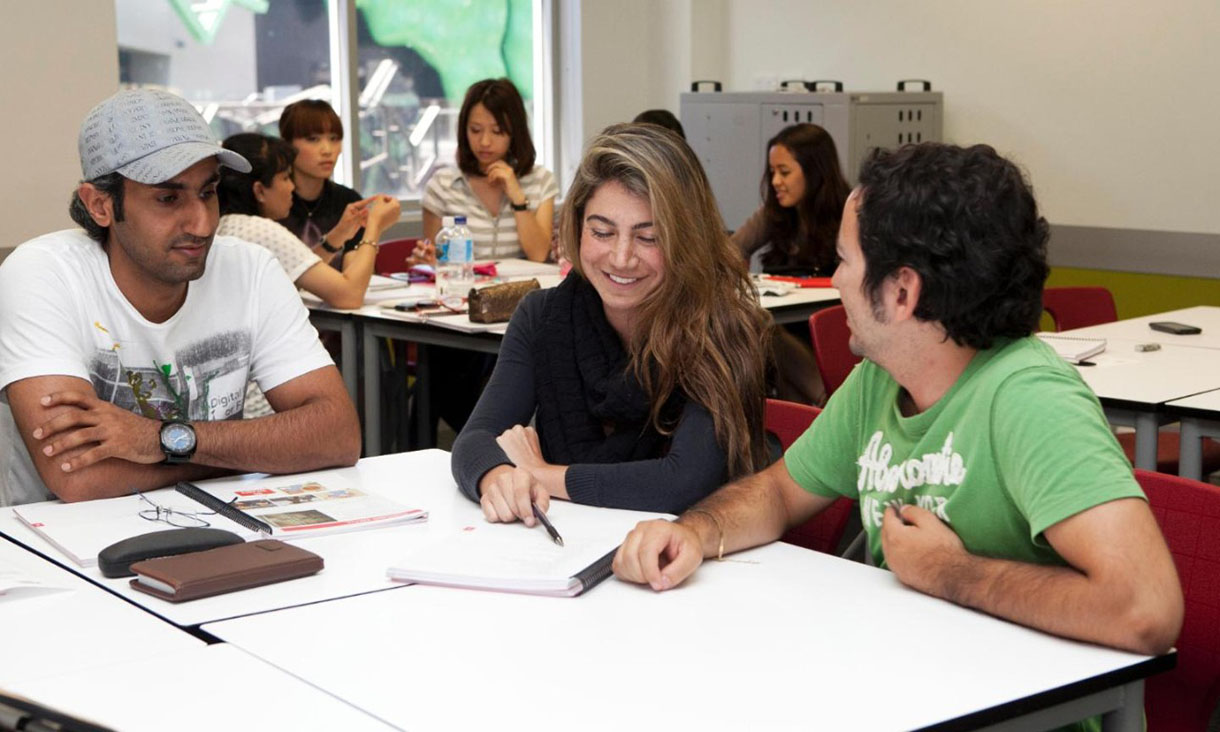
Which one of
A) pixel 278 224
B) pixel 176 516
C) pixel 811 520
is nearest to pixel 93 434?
pixel 176 516

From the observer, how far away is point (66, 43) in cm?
521

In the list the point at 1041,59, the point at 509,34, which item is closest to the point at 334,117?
the point at 509,34

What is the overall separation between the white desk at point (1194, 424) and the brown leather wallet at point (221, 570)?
202cm

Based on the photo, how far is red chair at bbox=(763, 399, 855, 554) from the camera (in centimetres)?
238

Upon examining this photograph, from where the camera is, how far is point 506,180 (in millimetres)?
5828

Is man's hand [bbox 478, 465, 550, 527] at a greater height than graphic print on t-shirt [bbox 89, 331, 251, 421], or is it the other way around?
graphic print on t-shirt [bbox 89, 331, 251, 421]

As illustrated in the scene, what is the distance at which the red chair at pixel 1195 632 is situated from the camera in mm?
1848

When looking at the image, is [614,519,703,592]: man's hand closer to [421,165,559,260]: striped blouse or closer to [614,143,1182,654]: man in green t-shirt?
[614,143,1182,654]: man in green t-shirt

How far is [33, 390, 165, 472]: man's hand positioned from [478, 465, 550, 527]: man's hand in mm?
588

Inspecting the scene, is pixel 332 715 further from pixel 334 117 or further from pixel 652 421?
pixel 334 117

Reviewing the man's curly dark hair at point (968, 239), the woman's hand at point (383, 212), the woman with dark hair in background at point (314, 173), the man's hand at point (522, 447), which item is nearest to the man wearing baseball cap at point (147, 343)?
the man's hand at point (522, 447)

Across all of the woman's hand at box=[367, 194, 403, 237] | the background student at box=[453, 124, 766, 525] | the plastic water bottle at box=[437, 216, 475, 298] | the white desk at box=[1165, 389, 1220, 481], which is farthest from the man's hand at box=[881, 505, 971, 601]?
the woman's hand at box=[367, 194, 403, 237]

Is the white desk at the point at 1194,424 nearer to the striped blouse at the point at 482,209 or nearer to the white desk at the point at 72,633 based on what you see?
the white desk at the point at 72,633

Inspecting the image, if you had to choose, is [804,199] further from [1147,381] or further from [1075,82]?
[1147,381]
